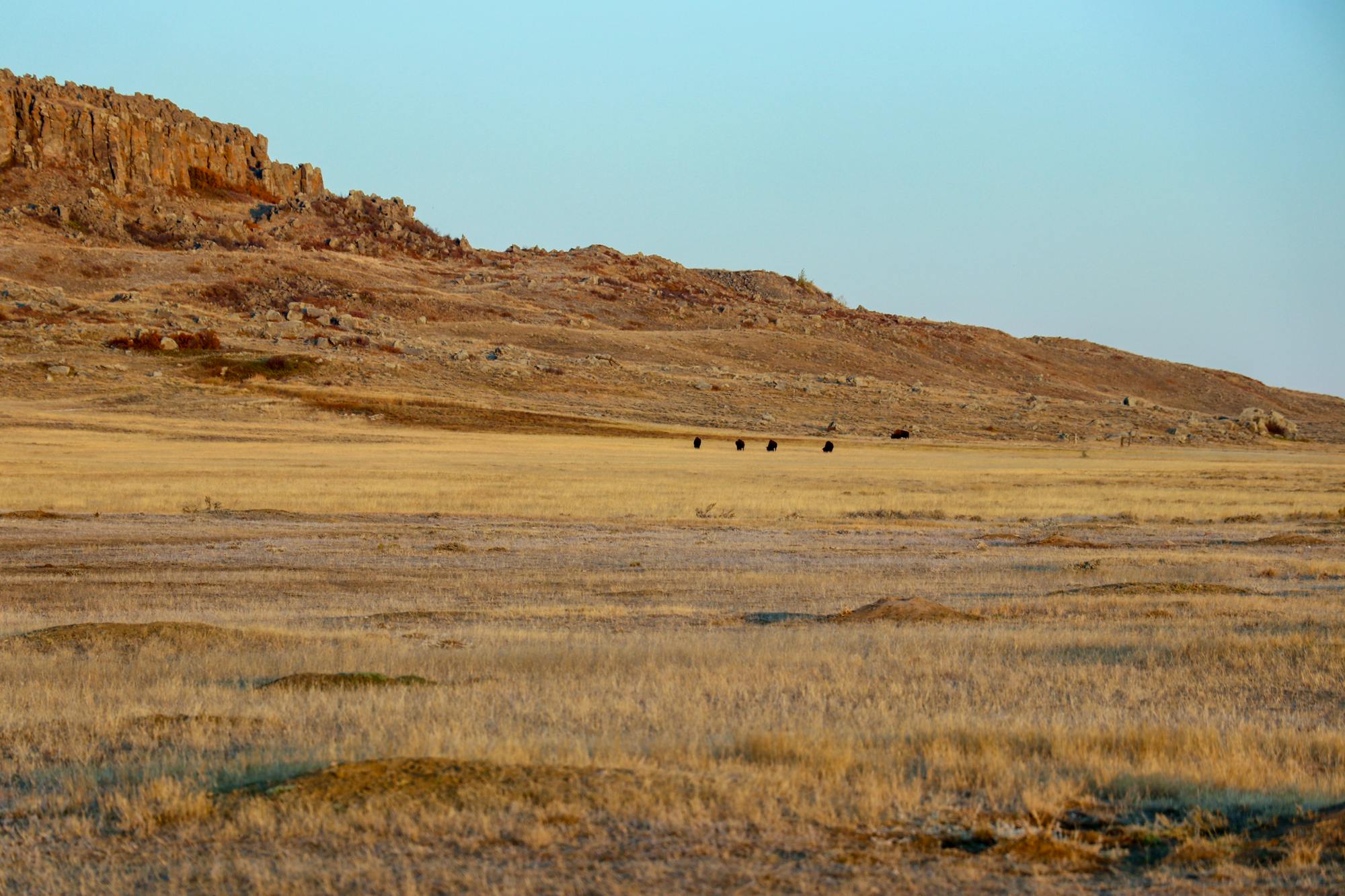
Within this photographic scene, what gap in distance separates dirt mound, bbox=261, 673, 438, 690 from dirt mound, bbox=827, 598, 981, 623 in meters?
6.52

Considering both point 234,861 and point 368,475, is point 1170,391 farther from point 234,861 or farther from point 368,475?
point 234,861

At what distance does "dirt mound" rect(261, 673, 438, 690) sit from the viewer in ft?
34.9

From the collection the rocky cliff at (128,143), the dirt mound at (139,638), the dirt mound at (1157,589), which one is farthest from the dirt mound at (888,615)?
the rocky cliff at (128,143)

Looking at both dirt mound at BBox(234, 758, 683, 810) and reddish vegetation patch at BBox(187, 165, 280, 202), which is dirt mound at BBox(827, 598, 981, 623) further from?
reddish vegetation patch at BBox(187, 165, 280, 202)

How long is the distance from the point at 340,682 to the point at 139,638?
3.96m

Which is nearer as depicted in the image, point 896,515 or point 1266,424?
point 896,515

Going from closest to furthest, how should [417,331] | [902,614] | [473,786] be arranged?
[473,786] < [902,614] < [417,331]

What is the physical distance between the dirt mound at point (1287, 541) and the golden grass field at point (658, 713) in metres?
0.46

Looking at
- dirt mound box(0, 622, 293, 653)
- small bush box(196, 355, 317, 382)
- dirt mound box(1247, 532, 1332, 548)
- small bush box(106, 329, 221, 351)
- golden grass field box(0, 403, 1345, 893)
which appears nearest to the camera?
golden grass field box(0, 403, 1345, 893)

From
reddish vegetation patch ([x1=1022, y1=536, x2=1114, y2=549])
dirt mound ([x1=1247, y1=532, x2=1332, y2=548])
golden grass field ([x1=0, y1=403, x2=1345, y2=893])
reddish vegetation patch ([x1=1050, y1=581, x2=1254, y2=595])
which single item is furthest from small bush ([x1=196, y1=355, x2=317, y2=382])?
reddish vegetation patch ([x1=1050, y1=581, x2=1254, y2=595])

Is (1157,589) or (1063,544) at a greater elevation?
(1157,589)

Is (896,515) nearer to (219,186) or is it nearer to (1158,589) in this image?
(1158,589)

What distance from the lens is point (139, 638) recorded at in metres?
13.5

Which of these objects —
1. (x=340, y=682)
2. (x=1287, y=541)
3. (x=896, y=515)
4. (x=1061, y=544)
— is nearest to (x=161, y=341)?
(x=896, y=515)
